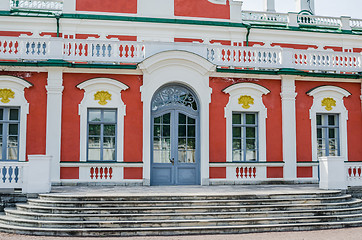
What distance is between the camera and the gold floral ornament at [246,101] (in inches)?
558

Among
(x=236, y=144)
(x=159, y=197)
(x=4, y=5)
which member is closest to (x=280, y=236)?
(x=159, y=197)

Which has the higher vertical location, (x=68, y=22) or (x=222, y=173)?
(x=68, y=22)

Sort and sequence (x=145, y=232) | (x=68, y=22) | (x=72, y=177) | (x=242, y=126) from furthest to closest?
(x=68, y=22), (x=242, y=126), (x=72, y=177), (x=145, y=232)

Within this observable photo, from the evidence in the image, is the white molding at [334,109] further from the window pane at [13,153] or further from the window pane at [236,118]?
the window pane at [13,153]

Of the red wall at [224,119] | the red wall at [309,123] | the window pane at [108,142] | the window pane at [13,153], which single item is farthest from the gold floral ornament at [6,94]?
the red wall at [309,123]

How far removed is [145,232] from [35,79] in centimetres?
643

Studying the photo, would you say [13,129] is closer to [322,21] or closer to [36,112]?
[36,112]

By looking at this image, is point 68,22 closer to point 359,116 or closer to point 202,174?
point 202,174

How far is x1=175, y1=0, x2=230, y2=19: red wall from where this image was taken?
17.6 m

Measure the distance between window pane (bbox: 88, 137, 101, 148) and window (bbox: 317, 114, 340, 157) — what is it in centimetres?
709

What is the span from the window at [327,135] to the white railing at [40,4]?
10.8 m

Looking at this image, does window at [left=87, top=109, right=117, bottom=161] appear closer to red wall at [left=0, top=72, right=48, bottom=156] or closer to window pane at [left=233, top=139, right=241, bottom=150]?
red wall at [left=0, top=72, right=48, bottom=156]

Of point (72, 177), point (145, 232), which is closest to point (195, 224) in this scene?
point (145, 232)

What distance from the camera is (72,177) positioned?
13.1m
